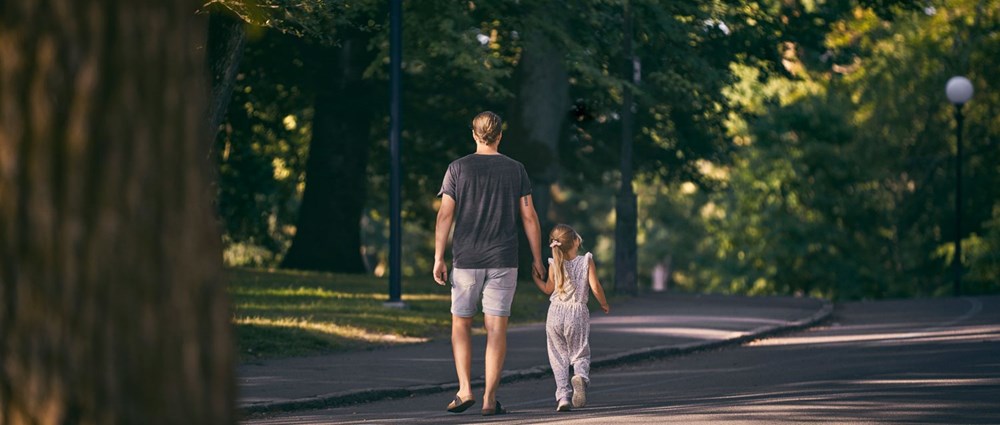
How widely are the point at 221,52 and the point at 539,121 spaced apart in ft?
41.7

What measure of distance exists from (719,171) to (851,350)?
117ft

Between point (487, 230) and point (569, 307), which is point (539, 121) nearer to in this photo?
point (569, 307)

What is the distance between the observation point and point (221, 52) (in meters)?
15.3

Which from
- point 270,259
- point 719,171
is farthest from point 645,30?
point 719,171

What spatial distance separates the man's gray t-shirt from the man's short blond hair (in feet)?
0.35

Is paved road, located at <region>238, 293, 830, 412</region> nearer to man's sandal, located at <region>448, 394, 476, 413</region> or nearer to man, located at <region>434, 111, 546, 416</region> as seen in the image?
man's sandal, located at <region>448, 394, 476, 413</region>

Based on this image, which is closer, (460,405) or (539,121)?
(460,405)

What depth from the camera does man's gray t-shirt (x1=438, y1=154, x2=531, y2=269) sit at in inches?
396

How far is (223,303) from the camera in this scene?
149 inches

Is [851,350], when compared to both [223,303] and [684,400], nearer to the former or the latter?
[684,400]

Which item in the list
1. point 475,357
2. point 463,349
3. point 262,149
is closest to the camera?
point 463,349

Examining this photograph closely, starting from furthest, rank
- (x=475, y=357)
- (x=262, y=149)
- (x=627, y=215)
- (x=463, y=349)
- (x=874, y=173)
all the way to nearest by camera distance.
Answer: (x=874, y=173) < (x=262, y=149) < (x=627, y=215) < (x=475, y=357) < (x=463, y=349)

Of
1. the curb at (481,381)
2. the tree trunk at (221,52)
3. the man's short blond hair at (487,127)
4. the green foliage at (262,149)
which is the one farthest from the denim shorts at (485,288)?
the green foliage at (262,149)

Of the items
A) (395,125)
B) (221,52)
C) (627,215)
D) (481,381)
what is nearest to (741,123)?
(627,215)
